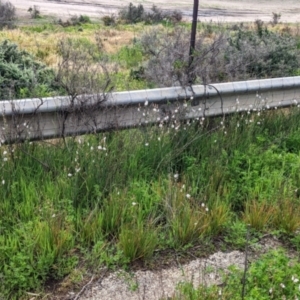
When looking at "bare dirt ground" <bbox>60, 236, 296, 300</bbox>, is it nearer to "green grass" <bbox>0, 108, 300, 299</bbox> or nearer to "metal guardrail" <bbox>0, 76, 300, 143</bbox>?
"green grass" <bbox>0, 108, 300, 299</bbox>

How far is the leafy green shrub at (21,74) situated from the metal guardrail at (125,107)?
161 cm

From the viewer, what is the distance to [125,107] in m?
5.22

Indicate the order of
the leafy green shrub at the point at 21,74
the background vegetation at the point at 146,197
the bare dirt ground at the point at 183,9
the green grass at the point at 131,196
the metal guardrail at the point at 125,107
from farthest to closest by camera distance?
1. the bare dirt ground at the point at 183,9
2. the leafy green shrub at the point at 21,74
3. the metal guardrail at the point at 125,107
4. the green grass at the point at 131,196
5. the background vegetation at the point at 146,197

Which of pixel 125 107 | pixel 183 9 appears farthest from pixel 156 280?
pixel 183 9

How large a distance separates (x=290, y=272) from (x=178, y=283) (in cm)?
65

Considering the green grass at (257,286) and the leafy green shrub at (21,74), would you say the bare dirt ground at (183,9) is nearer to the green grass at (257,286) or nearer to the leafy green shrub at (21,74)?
the leafy green shrub at (21,74)

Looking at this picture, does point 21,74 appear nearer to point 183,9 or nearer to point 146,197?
point 146,197

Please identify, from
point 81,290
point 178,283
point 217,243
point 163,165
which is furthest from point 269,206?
point 81,290

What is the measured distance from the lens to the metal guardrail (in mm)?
4660

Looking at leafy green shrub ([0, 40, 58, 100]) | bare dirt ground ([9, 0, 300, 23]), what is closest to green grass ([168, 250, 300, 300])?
leafy green shrub ([0, 40, 58, 100])

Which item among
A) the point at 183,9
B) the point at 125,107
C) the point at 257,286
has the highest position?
the point at 125,107

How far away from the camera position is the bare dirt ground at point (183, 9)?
3569 cm

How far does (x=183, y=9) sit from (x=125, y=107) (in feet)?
127

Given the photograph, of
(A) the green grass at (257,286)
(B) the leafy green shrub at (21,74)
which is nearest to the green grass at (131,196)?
(A) the green grass at (257,286)
